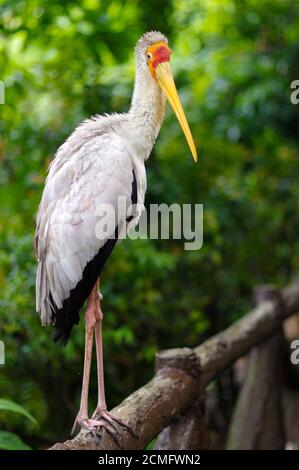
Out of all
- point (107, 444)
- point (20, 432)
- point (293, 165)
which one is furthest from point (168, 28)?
point (107, 444)

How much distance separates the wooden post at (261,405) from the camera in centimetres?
402

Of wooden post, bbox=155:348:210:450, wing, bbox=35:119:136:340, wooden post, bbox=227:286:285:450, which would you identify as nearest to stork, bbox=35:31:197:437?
wing, bbox=35:119:136:340

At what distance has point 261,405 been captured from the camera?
4121 mm

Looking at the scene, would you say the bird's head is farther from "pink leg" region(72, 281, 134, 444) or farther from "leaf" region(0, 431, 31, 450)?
"leaf" region(0, 431, 31, 450)

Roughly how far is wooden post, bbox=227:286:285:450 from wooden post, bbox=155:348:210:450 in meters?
0.76

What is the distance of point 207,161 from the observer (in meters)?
5.94

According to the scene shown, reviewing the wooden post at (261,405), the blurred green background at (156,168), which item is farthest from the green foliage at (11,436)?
the wooden post at (261,405)

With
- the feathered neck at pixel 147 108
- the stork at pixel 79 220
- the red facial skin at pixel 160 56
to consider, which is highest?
the red facial skin at pixel 160 56

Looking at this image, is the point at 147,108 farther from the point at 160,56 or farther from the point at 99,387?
the point at 99,387

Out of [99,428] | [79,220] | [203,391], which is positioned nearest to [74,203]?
[79,220]

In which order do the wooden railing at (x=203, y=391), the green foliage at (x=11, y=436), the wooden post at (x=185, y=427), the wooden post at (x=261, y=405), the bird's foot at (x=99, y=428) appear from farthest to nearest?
the wooden post at (x=261, y=405)
the wooden post at (x=185, y=427)
the green foliage at (x=11, y=436)
the wooden railing at (x=203, y=391)
the bird's foot at (x=99, y=428)

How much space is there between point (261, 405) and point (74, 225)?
6.32 feet

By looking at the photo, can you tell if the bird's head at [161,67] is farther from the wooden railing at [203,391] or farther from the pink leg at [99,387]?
the wooden railing at [203,391]

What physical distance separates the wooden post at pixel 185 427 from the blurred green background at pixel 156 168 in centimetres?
101
